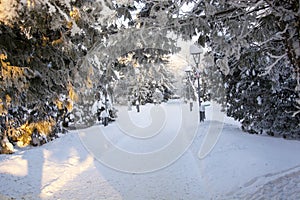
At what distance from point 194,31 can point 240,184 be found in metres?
3.27

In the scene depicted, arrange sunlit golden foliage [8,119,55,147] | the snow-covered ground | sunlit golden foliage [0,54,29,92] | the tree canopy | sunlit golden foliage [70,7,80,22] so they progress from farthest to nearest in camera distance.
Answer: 1. sunlit golden foliage [8,119,55,147]
2. the snow-covered ground
3. sunlit golden foliage [70,7,80,22]
4. sunlit golden foliage [0,54,29,92]
5. the tree canopy

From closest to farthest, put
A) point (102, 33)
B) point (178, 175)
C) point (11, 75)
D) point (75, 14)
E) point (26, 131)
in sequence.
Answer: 1. point (11, 75)
2. point (75, 14)
3. point (102, 33)
4. point (178, 175)
5. point (26, 131)

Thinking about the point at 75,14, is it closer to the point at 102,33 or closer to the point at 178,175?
the point at 102,33

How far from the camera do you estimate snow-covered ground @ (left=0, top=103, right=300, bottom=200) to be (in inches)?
252

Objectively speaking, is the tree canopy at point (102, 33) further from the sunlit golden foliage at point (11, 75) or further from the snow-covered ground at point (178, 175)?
the snow-covered ground at point (178, 175)

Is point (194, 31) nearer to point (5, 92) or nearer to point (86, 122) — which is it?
point (5, 92)

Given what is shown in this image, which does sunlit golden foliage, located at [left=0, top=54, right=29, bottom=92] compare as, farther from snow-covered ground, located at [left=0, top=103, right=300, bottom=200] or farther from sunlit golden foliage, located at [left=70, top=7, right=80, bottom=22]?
snow-covered ground, located at [left=0, top=103, right=300, bottom=200]

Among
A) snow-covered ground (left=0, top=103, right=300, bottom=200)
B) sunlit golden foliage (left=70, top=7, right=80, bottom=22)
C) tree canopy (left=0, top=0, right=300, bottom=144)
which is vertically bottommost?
snow-covered ground (left=0, top=103, right=300, bottom=200)

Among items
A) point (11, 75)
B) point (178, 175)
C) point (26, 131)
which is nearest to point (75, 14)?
point (11, 75)

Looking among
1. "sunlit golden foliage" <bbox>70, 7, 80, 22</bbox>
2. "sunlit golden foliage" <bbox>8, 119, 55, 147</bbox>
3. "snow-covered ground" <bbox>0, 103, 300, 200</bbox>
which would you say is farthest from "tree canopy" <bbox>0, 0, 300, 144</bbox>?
"sunlit golden foliage" <bbox>8, 119, 55, 147</bbox>

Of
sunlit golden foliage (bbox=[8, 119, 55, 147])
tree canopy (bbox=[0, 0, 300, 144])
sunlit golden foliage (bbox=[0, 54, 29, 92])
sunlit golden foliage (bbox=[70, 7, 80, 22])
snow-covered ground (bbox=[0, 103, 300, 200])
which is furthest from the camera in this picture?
sunlit golden foliage (bbox=[8, 119, 55, 147])

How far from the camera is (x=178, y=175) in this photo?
7910 millimetres

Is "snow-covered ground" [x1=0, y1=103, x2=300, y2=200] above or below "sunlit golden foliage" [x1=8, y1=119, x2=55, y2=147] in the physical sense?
below

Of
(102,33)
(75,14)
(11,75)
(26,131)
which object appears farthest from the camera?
(26,131)
